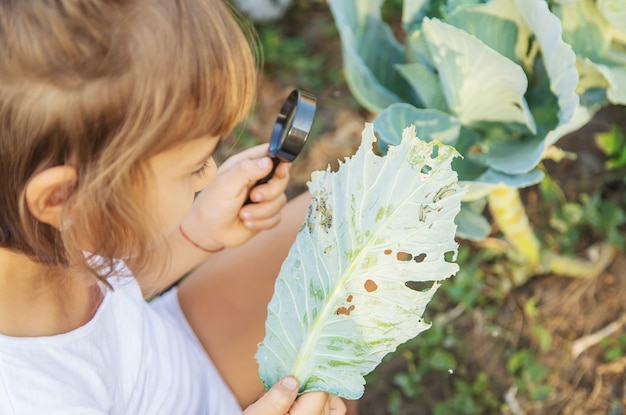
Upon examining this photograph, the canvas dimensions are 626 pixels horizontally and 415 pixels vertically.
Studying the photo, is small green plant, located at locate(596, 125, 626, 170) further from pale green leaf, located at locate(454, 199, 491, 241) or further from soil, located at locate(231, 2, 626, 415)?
pale green leaf, located at locate(454, 199, 491, 241)

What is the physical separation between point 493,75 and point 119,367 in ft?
2.57

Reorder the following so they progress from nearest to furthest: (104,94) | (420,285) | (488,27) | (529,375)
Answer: (104,94)
(488,27)
(529,375)
(420,285)

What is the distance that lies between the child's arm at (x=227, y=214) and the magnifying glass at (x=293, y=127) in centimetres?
4

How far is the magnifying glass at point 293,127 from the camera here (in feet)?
3.76

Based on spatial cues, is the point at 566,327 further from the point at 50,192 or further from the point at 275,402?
the point at 50,192

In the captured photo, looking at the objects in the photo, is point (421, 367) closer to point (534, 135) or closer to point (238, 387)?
point (238, 387)

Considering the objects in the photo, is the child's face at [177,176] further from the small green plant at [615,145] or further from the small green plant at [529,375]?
the small green plant at [615,145]

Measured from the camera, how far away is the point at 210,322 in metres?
1.36

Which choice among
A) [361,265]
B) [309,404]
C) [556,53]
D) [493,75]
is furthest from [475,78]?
[309,404]

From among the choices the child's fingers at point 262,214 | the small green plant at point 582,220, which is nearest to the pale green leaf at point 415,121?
the child's fingers at point 262,214

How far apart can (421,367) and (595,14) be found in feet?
3.04

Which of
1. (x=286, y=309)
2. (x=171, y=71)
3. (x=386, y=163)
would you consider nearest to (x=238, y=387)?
(x=286, y=309)

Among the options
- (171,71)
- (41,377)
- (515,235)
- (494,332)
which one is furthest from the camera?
(494,332)

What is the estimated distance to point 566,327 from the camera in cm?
171
